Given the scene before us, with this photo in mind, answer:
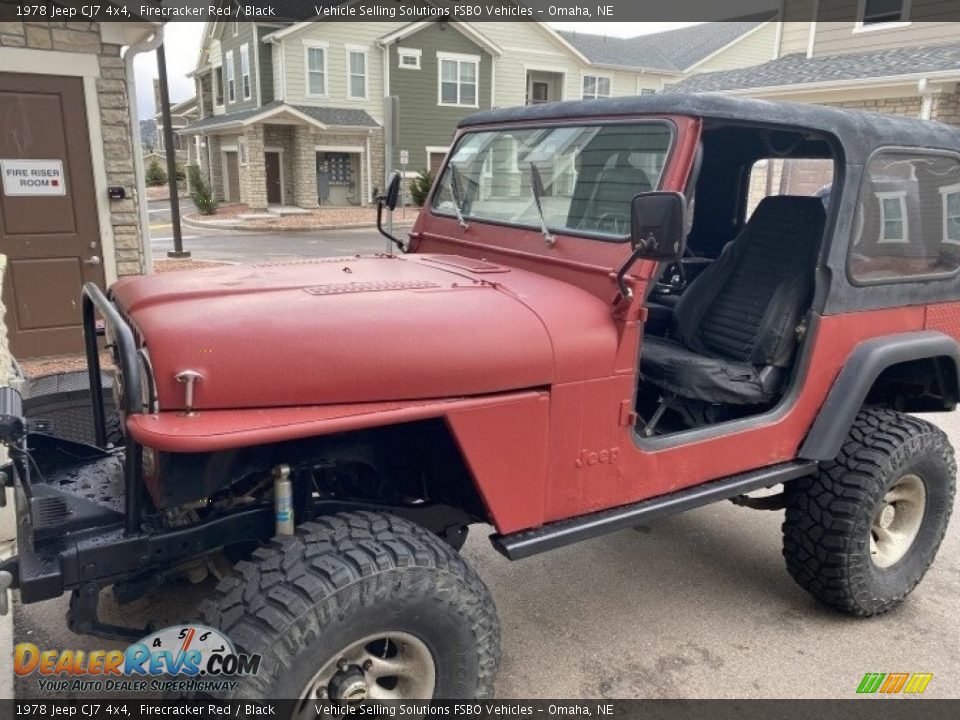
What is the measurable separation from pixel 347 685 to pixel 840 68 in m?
13.5

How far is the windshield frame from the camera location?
271 centimetres

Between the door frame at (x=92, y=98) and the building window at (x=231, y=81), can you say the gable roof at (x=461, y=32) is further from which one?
the door frame at (x=92, y=98)

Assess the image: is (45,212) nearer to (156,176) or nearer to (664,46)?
(156,176)

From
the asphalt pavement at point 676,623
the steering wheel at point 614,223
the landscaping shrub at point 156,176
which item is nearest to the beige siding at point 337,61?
the landscaping shrub at point 156,176

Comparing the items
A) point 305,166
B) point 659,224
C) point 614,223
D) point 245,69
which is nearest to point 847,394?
point 614,223

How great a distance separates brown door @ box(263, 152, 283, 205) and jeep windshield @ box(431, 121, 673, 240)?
24.4 metres

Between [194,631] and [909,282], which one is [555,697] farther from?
[909,282]

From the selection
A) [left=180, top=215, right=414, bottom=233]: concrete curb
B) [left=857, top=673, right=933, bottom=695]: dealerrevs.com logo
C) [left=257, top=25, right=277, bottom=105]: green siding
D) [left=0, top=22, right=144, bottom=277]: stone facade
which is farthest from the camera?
[left=257, top=25, right=277, bottom=105]: green siding

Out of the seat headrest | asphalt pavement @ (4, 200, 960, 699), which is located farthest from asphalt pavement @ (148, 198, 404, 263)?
the seat headrest

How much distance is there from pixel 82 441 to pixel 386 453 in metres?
1.30

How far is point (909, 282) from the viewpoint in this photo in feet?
10.6

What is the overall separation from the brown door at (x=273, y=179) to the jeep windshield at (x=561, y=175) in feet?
80.1

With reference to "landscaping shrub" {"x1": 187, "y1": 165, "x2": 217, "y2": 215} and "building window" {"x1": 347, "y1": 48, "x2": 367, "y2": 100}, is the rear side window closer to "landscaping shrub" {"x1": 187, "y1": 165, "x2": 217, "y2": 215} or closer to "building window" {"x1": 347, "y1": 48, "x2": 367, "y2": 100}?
"landscaping shrub" {"x1": 187, "y1": 165, "x2": 217, "y2": 215}

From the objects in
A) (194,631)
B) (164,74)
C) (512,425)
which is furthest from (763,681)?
(164,74)
